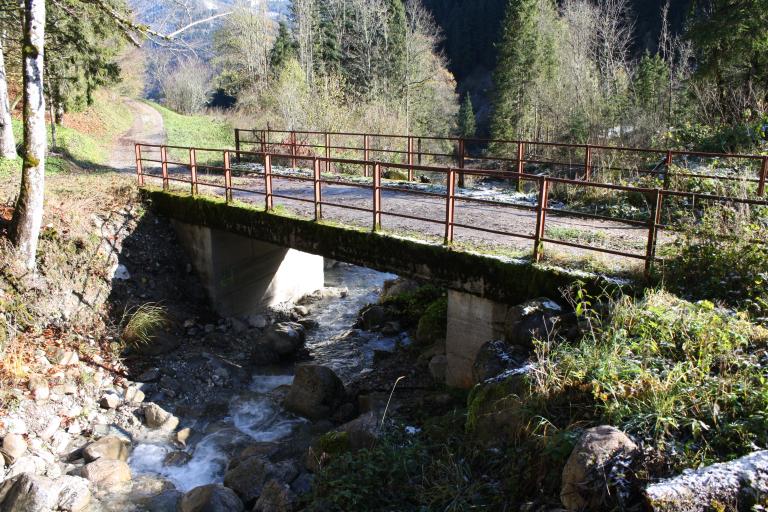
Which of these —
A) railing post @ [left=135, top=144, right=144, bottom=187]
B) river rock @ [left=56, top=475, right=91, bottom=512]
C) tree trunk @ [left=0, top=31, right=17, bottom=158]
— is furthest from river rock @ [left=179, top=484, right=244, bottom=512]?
tree trunk @ [left=0, top=31, right=17, bottom=158]

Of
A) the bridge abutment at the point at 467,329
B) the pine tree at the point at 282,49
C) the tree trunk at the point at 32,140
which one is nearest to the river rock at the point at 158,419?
the tree trunk at the point at 32,140

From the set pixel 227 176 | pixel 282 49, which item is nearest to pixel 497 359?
pixel 227 176

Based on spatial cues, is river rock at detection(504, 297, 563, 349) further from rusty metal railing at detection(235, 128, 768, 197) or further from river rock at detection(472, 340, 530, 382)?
rusty metal railing at detection(235, 128, 768, 197)

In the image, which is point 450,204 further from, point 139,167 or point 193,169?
point 139,167

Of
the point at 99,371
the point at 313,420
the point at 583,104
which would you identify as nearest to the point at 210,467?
the point at 313,420

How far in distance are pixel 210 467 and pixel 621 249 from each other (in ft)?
21.3

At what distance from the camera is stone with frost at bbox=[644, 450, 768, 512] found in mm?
3252

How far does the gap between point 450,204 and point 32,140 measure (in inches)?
275

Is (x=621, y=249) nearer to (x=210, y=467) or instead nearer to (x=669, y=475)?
(x=669, y=475)

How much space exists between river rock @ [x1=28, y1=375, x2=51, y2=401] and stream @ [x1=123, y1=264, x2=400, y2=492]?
1506 millimetres

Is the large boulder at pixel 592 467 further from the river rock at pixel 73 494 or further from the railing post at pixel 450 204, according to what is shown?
the river rock at pixel 73 494

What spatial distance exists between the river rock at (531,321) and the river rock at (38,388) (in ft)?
21.6

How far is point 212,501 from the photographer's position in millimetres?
6418

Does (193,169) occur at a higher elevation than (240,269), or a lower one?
higher
